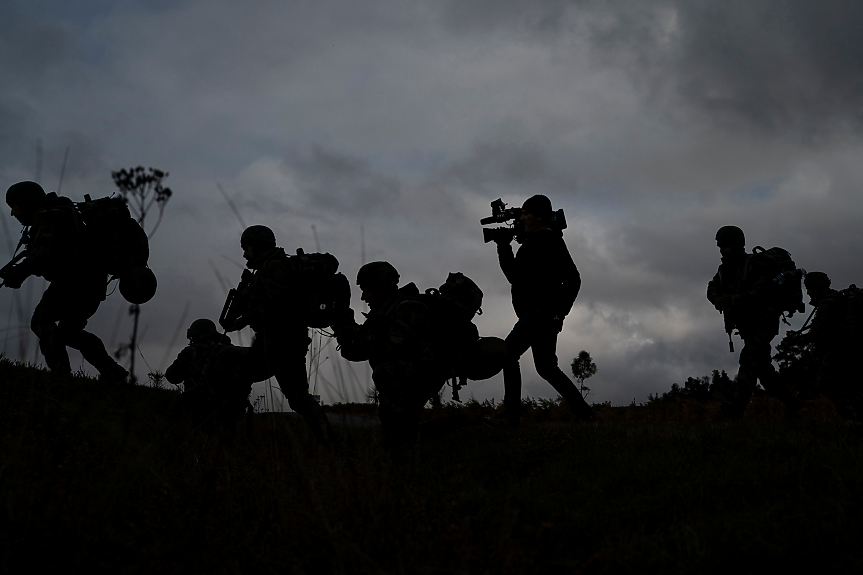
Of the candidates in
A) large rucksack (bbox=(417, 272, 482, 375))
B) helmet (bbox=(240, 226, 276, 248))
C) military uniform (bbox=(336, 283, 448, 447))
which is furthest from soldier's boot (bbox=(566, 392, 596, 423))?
helmet (bbox=(240, 226, 276, 248))

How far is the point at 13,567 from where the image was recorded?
9.09 ft

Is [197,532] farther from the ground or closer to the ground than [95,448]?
closer to the ground

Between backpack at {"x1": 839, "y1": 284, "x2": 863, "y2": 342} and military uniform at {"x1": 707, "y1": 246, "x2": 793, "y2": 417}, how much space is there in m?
1.77

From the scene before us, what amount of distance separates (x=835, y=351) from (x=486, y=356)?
5154 millimetres

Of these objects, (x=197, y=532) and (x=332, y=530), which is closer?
(x=332, y=530)

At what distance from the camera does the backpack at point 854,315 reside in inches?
331

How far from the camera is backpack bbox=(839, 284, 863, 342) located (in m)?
8.41

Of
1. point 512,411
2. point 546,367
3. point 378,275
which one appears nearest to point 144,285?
point 378,275

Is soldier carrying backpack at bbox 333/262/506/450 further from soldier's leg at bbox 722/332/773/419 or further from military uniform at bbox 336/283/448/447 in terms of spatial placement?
soldier's leg at bbox 722/332/773/419

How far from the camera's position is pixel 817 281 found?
9.31 meters

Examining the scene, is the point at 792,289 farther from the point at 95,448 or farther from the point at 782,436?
the point at 95,448

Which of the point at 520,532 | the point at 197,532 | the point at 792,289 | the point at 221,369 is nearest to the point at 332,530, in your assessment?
the point at 197,532

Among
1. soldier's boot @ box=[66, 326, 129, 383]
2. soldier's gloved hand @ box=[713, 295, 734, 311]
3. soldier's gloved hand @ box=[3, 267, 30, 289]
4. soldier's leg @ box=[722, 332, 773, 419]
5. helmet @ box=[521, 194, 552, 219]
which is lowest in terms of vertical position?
soldier's leg @ box=[722, 332, 773, 419]

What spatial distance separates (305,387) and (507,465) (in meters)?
→ 2.56
